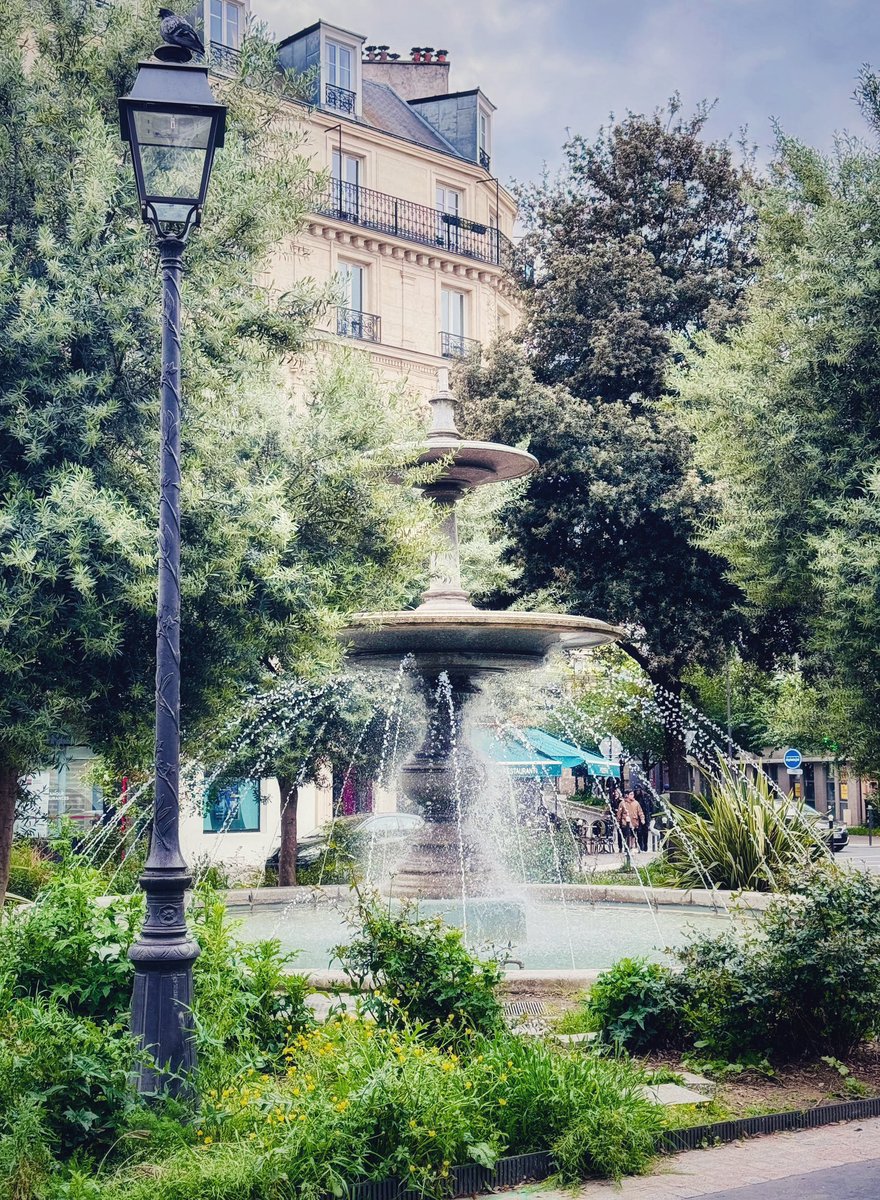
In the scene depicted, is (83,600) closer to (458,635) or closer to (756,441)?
(458,635)

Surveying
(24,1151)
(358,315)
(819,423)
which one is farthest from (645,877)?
(358,315)

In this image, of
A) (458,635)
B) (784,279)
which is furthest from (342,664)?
(784,279)

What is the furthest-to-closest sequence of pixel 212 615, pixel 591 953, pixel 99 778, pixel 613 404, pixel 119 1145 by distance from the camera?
pixel 613 404
pixel 99 778
pixel 591 953
pixel 212 615
pixel 119 1145

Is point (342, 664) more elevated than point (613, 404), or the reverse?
point (613, 404)

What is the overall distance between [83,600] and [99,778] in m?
7.96

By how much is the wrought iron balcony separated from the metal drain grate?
27731mm

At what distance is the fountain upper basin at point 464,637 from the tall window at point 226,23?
21841 millimetres

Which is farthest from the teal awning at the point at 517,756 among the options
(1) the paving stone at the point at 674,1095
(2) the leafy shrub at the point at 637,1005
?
(1) the paving stone at the point at 674,1095

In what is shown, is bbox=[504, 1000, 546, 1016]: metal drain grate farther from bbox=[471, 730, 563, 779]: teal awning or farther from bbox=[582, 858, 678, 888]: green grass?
bbox=[471, 730, 563, 779]: teal awning

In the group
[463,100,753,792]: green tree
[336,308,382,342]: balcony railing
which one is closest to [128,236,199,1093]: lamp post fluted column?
[463,100,753,792]: green tree

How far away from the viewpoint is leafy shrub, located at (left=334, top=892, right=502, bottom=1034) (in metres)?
6.52

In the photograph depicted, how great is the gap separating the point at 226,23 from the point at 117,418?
24118 millimetres

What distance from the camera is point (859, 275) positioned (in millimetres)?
14125

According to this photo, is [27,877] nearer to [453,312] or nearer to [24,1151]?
[24,1151]
